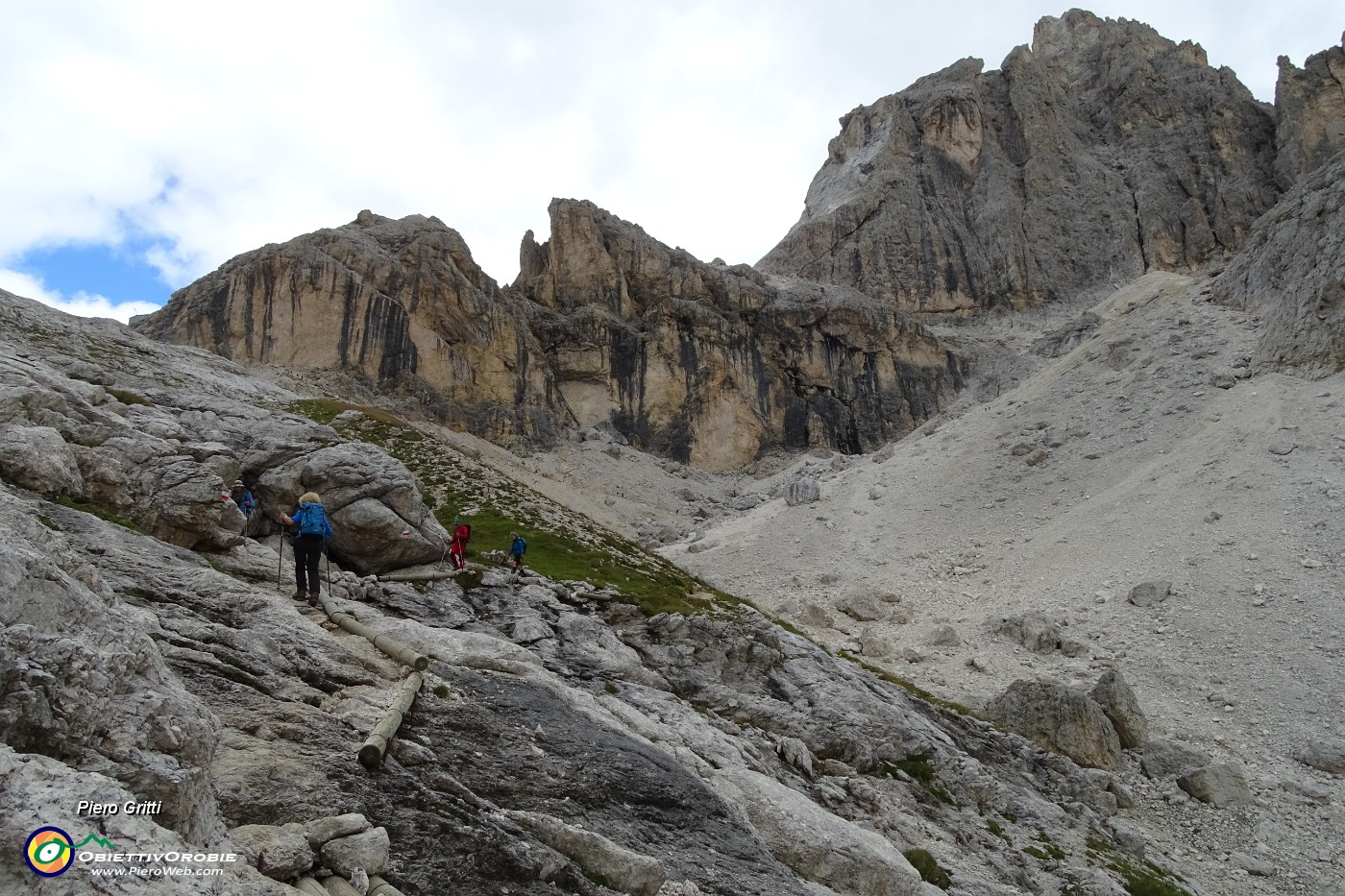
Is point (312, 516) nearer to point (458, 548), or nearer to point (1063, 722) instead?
point (458, 548)

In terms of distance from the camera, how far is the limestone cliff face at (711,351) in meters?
102

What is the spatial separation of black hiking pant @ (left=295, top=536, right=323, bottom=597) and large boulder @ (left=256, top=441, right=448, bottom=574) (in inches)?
272

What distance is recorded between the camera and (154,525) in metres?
17.3

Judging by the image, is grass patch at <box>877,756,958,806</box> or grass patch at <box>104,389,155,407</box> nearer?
grass patch at <box>877,756,958,806</box>

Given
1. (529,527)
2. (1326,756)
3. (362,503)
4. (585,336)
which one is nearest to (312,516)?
(362,503)

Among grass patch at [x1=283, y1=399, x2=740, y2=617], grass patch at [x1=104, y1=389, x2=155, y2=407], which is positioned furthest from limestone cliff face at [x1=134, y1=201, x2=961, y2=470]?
grass patch at [x1=104, y1=389, x2=155, y2=407]

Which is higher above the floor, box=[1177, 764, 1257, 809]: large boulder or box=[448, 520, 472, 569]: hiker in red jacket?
box=[448, 520, 472, 569]: hiker in red jacket

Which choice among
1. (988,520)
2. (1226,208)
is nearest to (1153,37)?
(1226,208)

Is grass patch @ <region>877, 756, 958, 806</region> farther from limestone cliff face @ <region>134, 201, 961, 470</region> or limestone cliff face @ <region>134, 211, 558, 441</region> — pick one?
limestone cliff face @ <region>134, 201, 961, 470</region>

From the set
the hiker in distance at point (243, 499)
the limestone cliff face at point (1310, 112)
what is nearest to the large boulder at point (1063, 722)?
the hiker in distance at point (243, 499)

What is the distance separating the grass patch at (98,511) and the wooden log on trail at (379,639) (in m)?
4.20

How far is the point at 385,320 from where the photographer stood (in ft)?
272

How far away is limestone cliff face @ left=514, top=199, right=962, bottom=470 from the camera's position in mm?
101688

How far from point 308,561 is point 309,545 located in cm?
41
